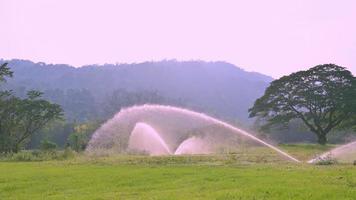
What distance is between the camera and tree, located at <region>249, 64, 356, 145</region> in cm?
5356

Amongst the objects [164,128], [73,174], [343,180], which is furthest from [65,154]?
[164,128]

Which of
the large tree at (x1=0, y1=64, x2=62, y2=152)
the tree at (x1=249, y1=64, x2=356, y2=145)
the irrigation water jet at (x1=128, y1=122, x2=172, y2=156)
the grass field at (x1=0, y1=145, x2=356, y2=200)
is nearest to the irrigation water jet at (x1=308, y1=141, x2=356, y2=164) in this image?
the grass field at (x1=0, y1=145, x2=356, y2=200)

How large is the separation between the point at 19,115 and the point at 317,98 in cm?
3508

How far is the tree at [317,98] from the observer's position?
5356 cm

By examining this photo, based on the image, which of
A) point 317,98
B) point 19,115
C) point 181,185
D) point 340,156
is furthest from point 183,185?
point 19,115

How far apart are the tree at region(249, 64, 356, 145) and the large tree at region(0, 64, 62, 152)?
26.4 meters

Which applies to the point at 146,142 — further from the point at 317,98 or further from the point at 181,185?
the point at 181,185

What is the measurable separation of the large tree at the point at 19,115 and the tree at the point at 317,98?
2641cm

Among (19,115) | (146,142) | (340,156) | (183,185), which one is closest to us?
(183,185)

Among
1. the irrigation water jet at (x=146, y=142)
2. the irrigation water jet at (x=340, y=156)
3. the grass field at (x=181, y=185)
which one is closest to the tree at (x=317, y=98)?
the irrigation water jet at (x=146, y=142)

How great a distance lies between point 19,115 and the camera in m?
61.5

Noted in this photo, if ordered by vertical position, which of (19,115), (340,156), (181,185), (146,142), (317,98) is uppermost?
(317,98)

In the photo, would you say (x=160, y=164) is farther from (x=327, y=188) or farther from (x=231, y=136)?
(x=231, y=136)

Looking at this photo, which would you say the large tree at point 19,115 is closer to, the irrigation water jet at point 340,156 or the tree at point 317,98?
the tree at point 317,98
